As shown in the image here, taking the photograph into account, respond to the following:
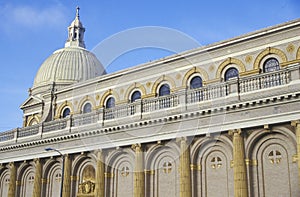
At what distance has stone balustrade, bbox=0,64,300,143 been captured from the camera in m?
26.7

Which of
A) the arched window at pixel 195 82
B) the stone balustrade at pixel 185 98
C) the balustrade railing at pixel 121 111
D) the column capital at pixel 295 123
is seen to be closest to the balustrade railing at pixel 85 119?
the stone balustrade at pixel 185 98


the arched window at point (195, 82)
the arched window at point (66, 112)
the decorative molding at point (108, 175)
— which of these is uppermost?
the arched window at point (195, 82)

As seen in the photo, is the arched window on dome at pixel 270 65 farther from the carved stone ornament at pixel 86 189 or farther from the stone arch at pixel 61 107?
the stone arch at pixel 61 107

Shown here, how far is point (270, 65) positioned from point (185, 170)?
31.7 ft

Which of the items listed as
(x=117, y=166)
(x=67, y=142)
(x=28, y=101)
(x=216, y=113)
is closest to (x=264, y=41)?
(x=216, y=113)

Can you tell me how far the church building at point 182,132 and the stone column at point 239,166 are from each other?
0.06 metres

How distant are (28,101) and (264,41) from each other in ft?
96.7

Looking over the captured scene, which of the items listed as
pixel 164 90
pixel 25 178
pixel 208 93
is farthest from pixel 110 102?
pixel 208 93

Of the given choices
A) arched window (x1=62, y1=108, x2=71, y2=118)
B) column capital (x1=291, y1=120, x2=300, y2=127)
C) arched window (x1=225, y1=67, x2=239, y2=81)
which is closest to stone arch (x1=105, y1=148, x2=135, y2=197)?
arched window (x1=225, y1=67, x2=239, y2=81)

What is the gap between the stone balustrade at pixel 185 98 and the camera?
26.7 meters

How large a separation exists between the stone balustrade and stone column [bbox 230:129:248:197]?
9.97ft

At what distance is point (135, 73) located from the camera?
38.9 meters

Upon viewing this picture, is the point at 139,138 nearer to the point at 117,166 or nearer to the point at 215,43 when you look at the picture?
the point at 117,166

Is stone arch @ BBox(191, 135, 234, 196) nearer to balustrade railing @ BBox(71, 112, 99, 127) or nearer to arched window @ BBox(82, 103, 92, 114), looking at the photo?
balustrade railing @ BBox(71, 112, 99, 127)
